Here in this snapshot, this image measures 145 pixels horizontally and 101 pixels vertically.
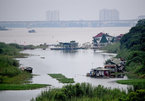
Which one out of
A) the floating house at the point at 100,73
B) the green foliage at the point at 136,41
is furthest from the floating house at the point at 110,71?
the green foliage at the point at 136,41

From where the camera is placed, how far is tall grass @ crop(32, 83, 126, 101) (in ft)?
55.4

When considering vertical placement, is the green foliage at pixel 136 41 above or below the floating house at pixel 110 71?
above

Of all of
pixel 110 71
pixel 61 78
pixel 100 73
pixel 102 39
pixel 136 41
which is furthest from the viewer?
pixel 102 39

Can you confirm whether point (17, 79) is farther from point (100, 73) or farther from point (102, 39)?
point (102, 39)

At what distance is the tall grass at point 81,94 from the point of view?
16881mm

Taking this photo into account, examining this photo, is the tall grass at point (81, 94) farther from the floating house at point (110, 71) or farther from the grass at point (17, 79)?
the floating house at point (110, 71)

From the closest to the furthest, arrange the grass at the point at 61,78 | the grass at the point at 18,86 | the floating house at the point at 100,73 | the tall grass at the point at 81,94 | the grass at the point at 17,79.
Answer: the tall grass at the point at 81,94
the grass at the point at 18,86
the grass at the point at 17,79
the grass at the point at 61,78
the floating house at the point at 100,73

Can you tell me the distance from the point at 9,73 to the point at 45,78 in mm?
2821

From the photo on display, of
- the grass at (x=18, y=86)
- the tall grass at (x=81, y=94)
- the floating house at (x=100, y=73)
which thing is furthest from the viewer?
the floating house at (x=100, y=73)

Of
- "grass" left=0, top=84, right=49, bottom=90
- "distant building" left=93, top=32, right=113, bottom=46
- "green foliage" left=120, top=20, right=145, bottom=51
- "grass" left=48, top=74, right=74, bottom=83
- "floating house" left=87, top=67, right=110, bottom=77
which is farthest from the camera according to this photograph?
"distant building" left=93, top=32, right=113, bottom=46

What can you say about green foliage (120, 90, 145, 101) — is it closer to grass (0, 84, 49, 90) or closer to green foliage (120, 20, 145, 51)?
grass (0, 84, 49, 90)

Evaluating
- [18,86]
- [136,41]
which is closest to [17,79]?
[18,86]

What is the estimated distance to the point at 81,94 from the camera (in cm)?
1792

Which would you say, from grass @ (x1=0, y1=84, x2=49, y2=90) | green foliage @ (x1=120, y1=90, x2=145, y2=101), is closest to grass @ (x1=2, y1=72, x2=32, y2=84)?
grass @ (x1=0, y1=84, x2=49, y2=90)
